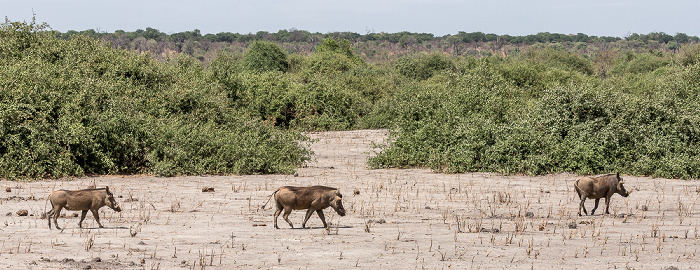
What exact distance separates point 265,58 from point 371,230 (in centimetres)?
4876

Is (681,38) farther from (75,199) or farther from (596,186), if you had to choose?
(75,199)

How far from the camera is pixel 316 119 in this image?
3700cm

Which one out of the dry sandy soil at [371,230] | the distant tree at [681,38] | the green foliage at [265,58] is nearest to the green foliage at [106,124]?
the dry sandy soil at [371,230]

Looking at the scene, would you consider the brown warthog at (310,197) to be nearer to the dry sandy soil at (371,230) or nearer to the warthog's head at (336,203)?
the warthog's head at (336,203)

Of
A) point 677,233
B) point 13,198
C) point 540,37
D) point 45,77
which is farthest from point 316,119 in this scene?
point 540,37

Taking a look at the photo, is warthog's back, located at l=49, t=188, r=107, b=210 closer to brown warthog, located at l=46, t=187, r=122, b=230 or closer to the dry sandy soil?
brown warthog, located at l=46, t=187, r=122, b=230

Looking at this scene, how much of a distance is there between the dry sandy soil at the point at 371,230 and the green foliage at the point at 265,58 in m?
40.8

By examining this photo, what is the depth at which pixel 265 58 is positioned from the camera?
193ft

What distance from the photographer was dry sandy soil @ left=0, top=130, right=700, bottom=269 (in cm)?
877

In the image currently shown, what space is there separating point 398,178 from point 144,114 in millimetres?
7076

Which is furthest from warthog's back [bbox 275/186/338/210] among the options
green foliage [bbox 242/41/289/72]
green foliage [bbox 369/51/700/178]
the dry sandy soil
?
green foliage [bbox 242/41/289/72]

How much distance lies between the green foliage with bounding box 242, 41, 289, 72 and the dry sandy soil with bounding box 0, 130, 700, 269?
4079 centimetres

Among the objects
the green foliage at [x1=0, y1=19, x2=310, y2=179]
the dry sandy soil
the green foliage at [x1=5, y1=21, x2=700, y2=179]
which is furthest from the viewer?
the green foliage at [x1=5, y1=21, x2=700, y2=179]

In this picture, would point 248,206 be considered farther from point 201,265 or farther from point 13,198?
point 201,265
